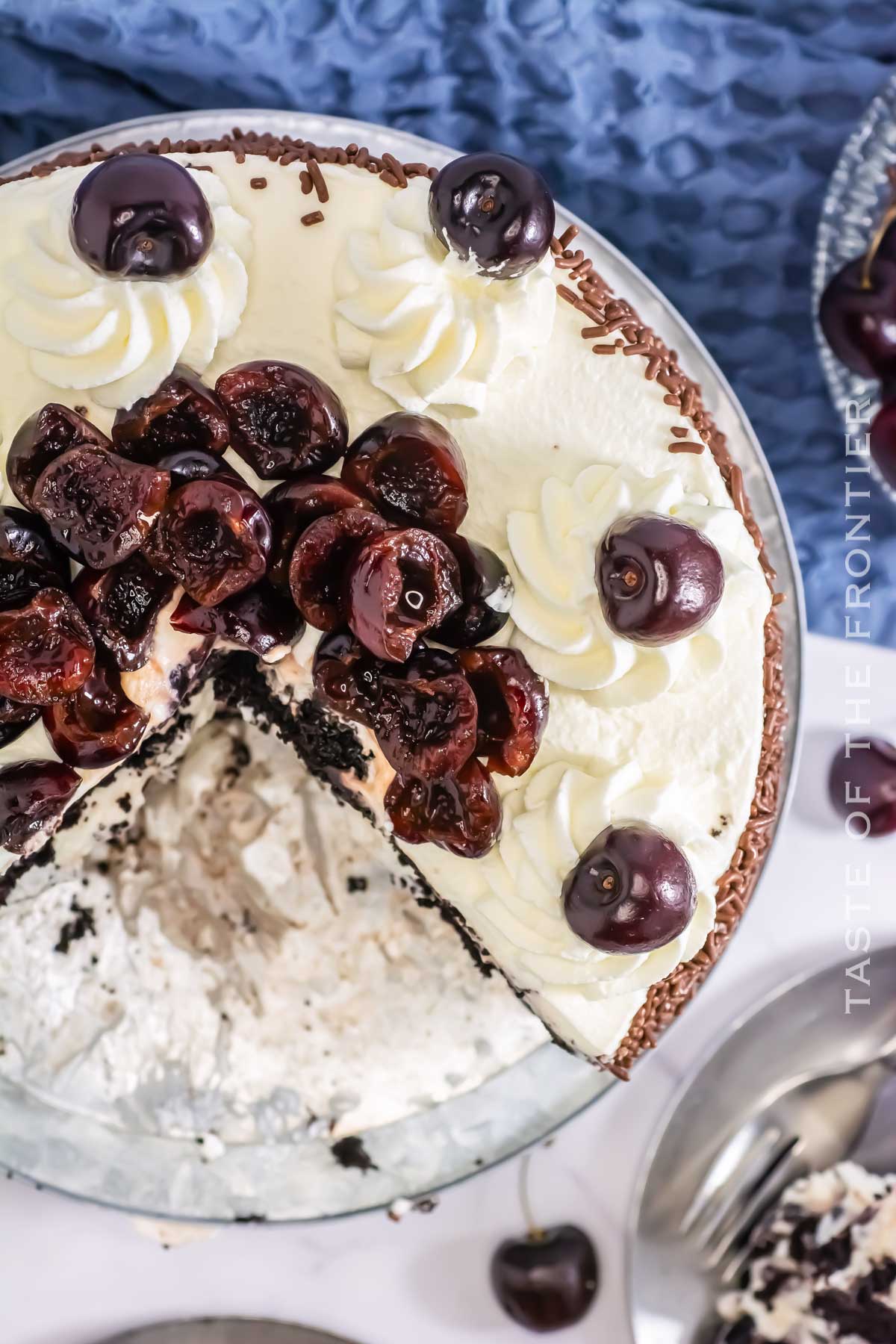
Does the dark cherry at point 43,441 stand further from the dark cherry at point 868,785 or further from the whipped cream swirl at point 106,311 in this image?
the dark cherry at point 868,785

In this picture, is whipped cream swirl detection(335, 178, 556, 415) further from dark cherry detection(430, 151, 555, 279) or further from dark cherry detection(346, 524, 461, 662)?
dark cherry detection(346, 524, 461, 662)

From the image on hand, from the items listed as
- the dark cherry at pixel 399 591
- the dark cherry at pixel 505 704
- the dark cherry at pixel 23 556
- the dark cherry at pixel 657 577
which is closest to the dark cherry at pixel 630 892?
the dark cherry at pixel 505 704

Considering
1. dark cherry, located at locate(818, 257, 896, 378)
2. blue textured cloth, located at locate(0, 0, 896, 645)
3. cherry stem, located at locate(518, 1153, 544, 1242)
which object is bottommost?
cherry stem, located at locate(518, 1153, 544, 1242)

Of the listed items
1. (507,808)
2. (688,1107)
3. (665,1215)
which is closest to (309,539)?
(507,808)

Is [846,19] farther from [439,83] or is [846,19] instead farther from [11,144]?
[11,144]

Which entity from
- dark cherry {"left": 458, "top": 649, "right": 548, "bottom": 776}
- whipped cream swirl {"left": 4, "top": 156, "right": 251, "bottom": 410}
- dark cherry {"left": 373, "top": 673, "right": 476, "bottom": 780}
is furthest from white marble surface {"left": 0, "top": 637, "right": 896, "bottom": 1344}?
whipped cream swirl {"left": 4, "top": 156, "right": 251, "bottom": 410}
